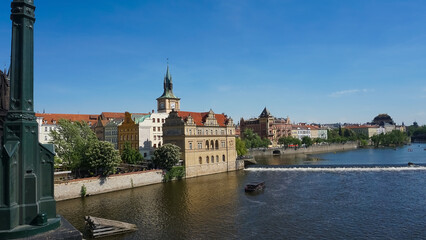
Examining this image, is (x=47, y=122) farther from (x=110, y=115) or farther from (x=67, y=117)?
(x=110, y=115)

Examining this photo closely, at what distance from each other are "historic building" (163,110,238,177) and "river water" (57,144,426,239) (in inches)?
319

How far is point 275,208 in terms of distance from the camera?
37000 mm

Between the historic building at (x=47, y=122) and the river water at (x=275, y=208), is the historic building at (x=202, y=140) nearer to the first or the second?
the river water at (x=275, y=208)

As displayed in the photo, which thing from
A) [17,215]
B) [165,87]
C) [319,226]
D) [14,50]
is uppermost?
[165,87]

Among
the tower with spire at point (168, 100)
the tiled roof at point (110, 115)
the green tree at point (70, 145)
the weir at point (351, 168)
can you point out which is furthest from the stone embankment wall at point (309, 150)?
the green tree at point (70, 145)

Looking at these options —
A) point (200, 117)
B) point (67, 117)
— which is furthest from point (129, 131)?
point (67, 117)

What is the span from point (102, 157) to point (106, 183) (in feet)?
12.9

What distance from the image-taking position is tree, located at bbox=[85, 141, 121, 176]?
157 feet

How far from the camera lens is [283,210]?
35.9 meters

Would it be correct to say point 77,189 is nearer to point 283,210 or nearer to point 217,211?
point 217,211

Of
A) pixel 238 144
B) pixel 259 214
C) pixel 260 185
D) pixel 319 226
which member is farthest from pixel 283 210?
pixel 238 144

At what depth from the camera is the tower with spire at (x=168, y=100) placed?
83938mm

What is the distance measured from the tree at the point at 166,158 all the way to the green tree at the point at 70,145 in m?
11.4

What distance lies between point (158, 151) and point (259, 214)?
2900 cm
